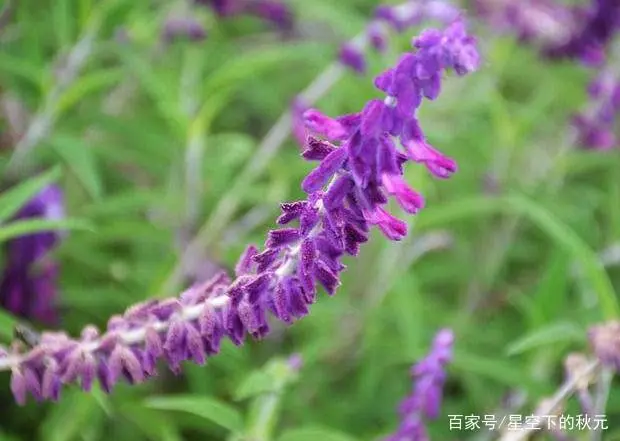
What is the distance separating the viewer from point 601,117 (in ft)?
9.71

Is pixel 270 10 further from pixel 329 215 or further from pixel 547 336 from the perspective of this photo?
pixel 329 215

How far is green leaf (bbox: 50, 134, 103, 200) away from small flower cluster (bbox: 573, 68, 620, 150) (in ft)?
5.67

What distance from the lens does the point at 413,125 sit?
43.8 inches

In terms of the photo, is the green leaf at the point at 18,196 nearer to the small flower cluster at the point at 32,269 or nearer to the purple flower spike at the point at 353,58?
the small flower cluster at the point at 32,269

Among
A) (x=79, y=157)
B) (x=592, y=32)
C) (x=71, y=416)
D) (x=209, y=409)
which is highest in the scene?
(x=592, y=32)

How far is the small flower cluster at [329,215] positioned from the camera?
1.08 m

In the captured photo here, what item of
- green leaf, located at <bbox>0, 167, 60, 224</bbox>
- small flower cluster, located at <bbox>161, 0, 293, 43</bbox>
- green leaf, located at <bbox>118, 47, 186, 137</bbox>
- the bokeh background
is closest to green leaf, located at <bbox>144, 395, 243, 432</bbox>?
the bokeh background

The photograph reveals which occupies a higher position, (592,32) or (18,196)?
(592,32)

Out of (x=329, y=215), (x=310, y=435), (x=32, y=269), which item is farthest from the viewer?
(x=32, y=269)

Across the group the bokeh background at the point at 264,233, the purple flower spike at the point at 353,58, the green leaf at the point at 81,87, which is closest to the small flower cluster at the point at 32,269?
the bokeh background at the point at 264,233

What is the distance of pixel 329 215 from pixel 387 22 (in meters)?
1.70

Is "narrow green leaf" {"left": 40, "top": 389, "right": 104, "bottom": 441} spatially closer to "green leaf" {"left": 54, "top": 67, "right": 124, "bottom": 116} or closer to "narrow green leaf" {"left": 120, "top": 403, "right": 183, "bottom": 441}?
"narrow green leaf" {"left": 120, "top": 403, "right": 183, "bottom": 441}

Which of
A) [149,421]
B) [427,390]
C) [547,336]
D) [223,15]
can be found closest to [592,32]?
[223,15]

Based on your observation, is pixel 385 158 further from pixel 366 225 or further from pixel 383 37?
pixel 383 37
